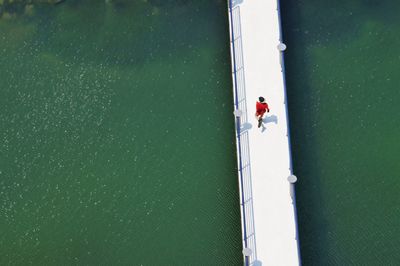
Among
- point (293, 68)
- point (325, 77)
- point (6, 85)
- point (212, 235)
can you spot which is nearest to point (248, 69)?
point (293, 68)

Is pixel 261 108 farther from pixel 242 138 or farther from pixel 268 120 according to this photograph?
pixel 242 138

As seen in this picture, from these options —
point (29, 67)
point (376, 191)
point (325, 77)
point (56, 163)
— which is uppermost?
point (29, 67)

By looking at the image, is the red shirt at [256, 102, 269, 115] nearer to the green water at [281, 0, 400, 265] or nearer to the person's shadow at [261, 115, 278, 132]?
A: the person's shadow at [261, 115, 278, 132]

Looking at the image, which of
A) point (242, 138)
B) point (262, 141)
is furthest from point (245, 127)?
point (262, 141)

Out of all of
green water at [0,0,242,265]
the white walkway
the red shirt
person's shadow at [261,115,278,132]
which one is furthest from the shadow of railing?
green water at [0,0,242,265]

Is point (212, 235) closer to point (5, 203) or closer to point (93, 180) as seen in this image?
point (93, 180)

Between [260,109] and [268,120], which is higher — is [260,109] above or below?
above
